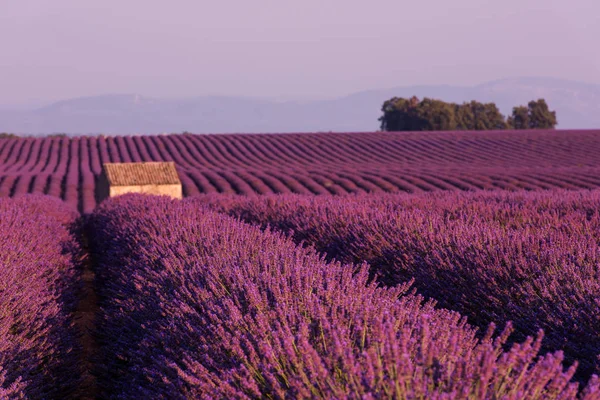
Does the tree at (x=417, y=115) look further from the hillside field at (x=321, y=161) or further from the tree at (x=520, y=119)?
the hillside field at (x=321, y=161)

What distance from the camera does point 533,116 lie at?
67.9 m

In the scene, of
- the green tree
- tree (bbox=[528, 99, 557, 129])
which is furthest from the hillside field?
tree (bbox=[528, 99, 557, 129])

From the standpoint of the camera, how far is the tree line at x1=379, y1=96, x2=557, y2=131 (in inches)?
2454

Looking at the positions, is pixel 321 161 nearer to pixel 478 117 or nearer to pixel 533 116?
pixel 478 117

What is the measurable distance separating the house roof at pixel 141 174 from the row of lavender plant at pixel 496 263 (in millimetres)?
13814

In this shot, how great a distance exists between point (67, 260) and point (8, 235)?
2.52 feet

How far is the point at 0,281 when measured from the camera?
5055 mm

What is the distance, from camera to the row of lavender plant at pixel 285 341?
2.35 meters

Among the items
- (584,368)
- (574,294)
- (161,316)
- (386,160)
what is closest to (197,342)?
(161,316)

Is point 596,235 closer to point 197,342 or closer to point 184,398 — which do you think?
point 197,342

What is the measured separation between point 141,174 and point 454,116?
46.2m

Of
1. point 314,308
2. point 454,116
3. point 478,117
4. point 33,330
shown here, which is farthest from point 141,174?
point 478,117

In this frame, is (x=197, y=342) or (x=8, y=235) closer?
(x=197, y=342)

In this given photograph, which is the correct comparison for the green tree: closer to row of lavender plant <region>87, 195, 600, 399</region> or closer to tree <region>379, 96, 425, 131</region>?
tree <region>379, 96, 425, 131</region>
